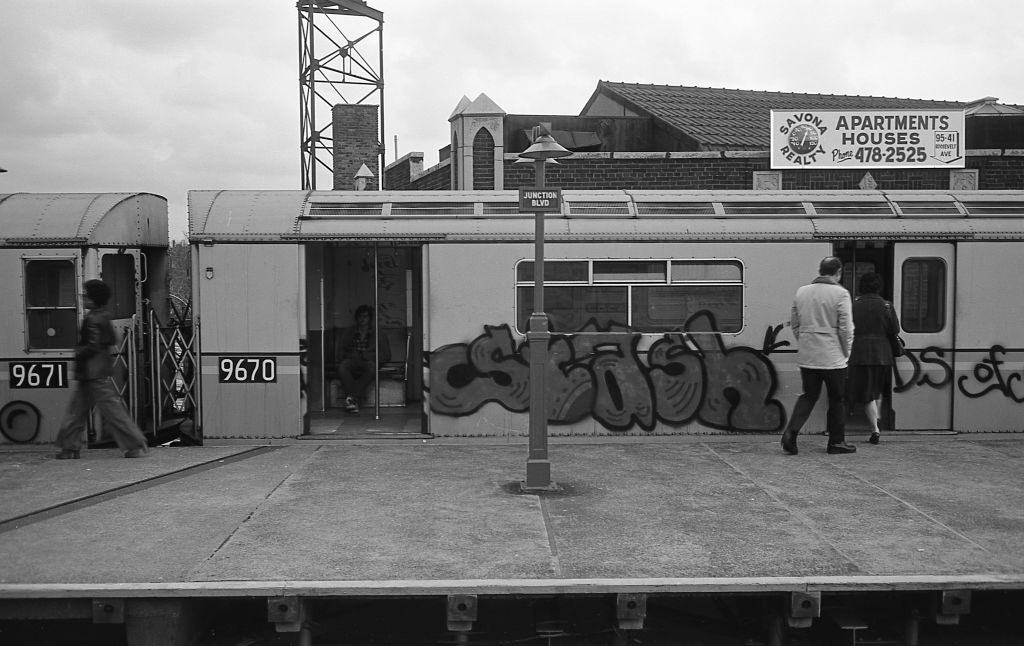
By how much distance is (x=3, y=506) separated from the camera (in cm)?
709

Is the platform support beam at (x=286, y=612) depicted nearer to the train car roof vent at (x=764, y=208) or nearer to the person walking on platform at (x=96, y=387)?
the person walking on platform at (x=96, y=387)

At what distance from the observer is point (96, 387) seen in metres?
8.64

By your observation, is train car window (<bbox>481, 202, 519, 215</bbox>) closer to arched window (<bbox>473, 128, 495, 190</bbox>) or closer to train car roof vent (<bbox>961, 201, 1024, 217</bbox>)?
arched window (<bbox>473, 128, 495, 190</bbox>)

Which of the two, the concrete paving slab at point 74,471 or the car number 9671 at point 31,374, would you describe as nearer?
the concrete paving slab at point 74,471

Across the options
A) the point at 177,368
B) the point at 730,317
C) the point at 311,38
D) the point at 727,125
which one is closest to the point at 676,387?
the point at 730,317

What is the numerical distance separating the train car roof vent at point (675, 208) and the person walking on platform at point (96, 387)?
5.74 meters

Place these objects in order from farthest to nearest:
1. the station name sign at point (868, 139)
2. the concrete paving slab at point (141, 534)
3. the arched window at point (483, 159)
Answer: the arched window at point (483, 159) → the station name sign at point (868, 139) → the concrete paving slab at point (141, 534)

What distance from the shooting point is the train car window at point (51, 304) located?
9.52 meters

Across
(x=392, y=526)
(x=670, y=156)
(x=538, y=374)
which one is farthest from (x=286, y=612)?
(x=670, y=156)

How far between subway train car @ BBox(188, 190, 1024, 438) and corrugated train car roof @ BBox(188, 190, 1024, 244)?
0.07ft

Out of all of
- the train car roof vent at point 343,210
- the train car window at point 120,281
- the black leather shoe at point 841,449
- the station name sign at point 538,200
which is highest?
the train car roof vent at point 343,210

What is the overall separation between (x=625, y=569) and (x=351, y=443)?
15.6ft

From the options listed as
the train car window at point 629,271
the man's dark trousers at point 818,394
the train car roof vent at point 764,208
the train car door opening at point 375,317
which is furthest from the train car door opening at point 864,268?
the train car door opening at point 375,317

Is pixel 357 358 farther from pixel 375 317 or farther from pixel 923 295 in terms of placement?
pixel 923 295
